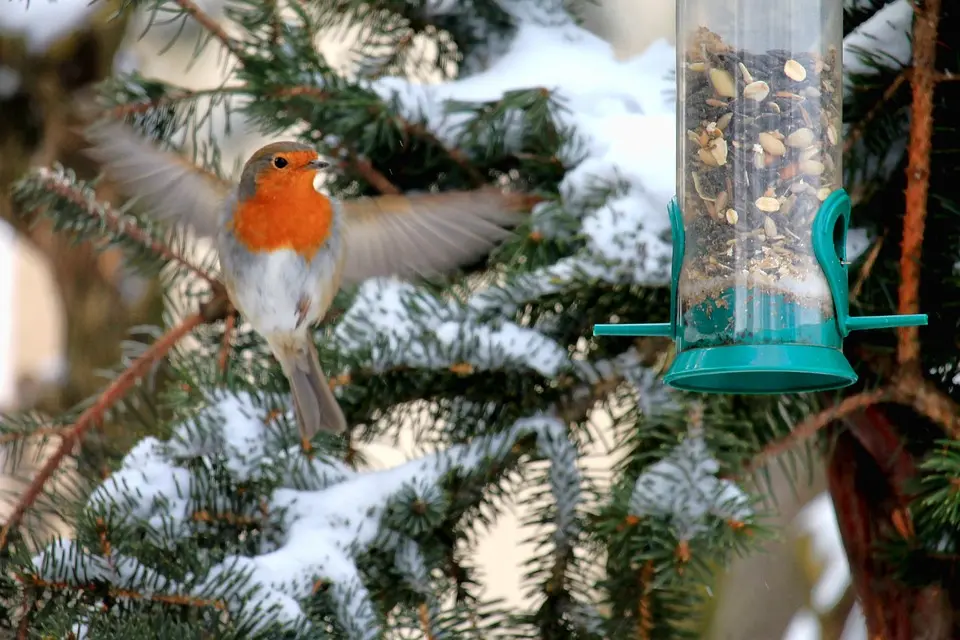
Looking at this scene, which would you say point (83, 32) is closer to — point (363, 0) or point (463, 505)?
point (363, 0)

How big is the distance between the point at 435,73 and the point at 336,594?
1.22m

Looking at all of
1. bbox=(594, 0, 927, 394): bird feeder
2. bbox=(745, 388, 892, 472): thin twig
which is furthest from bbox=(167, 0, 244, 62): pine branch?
bbox=(745, 388, 892, 472): thin twig

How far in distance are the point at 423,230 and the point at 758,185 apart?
0.59 meters

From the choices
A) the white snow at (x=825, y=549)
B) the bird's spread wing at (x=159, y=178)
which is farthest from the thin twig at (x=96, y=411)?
the white snow at (x=825, y=549)

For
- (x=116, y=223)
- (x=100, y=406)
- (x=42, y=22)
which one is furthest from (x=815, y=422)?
(x=42, y=22)

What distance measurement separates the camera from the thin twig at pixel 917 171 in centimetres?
216

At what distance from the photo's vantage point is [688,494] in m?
2.03

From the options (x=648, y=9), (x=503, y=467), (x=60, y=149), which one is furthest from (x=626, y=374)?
(x=60, y=149)

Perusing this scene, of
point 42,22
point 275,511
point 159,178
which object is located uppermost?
point 42,22

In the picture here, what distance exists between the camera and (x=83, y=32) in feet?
12.3

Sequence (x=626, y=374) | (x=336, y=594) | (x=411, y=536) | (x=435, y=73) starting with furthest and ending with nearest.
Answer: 1. (x=435, y=73)
2. (x=626, y=374)
3. (x=411, y=536)
4. (x=336, y=594)

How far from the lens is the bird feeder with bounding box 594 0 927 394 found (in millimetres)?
2074

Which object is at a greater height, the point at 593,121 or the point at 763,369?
the point at 593,121

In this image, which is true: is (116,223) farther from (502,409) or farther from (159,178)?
(502,409)
